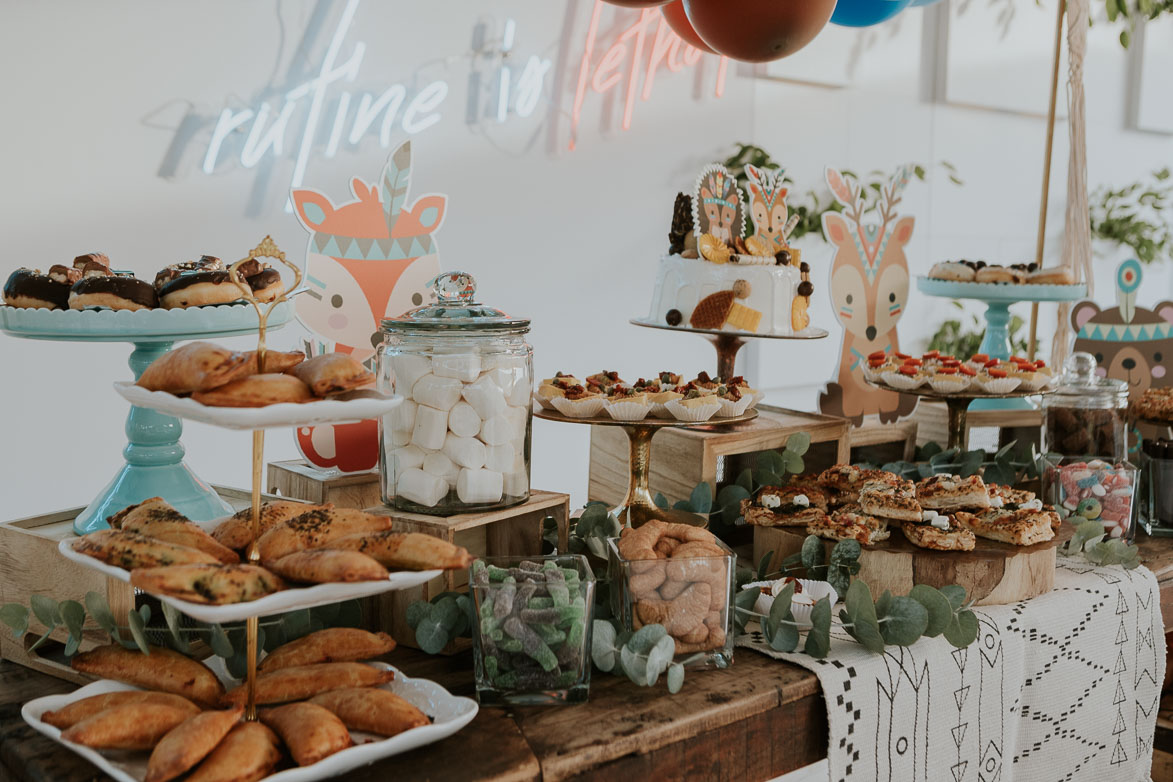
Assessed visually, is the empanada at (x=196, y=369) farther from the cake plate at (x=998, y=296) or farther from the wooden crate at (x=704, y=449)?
the cake plate at (x=998, y=296)

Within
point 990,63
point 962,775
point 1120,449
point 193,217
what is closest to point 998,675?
point 962,775

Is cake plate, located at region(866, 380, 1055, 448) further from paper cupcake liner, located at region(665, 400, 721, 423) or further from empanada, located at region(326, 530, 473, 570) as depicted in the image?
empanada, located at region(326, 530, 473, 570)

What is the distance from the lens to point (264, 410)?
2.49ft

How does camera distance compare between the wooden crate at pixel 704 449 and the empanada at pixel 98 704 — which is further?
the wooden crate at pixel 704 449

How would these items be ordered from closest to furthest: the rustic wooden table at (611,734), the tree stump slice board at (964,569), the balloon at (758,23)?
the rustic wooden table at (611,734)
the balloon at (758,23)
the tree stump slice board at (964,569)

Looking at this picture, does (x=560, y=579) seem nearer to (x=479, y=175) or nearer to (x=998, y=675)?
(x=998, y=675)

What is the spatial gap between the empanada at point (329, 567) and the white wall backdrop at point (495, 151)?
2.15 meters

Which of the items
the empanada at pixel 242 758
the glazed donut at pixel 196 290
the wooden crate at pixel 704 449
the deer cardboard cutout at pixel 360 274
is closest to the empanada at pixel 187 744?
the empanada at pixel 242 758

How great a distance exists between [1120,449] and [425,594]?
1211 millimetres

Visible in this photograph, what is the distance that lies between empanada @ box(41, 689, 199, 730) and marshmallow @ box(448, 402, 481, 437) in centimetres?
39

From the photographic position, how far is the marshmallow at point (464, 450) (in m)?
1.10

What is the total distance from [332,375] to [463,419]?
0.99 feet

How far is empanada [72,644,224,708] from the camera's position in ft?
2.89

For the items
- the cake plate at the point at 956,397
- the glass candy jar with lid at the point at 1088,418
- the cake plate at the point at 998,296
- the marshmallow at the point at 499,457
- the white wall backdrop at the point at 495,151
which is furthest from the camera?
the white wall backdrop at the point at 495,151
